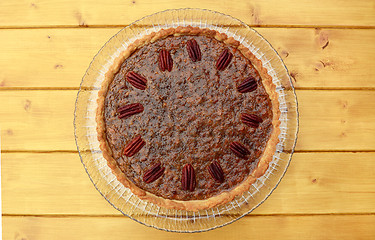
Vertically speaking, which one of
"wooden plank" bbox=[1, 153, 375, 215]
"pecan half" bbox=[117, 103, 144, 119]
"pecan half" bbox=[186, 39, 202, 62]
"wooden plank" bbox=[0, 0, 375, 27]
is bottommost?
"wooden plank" bbox=[1, 153, 375, 215]

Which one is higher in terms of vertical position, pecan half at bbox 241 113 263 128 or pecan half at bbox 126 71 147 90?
pecan half at bbox 126 71 147 90

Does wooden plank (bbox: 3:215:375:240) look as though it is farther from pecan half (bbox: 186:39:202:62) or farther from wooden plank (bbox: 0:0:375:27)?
wooden plank (bbox: 0:0:375:27)

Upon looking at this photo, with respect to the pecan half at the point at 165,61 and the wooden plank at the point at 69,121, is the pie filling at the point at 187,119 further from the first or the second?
the wooden plank at the point at 69,121

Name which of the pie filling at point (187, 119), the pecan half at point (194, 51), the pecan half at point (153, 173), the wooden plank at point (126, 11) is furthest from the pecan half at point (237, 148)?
the wooden plank at point (126, 11)

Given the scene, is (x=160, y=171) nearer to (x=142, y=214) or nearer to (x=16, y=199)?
(x=142, y=214)

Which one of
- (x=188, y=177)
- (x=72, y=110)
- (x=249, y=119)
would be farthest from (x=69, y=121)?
(x=249, y=119)

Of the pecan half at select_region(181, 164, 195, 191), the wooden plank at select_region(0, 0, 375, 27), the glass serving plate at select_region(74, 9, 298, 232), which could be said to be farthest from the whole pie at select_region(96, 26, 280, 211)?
the wooden plank at select_region(0, 0, 375, 27)

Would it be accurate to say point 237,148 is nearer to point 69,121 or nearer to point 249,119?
point 249,119

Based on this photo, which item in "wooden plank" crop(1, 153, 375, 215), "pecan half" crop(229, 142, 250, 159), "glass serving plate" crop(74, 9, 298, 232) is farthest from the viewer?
"wooden plank" crop(1, 153, 375, 215)

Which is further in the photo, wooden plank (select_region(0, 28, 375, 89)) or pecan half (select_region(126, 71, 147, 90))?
wooden plank (select_region(0, 28, 375, 89))
